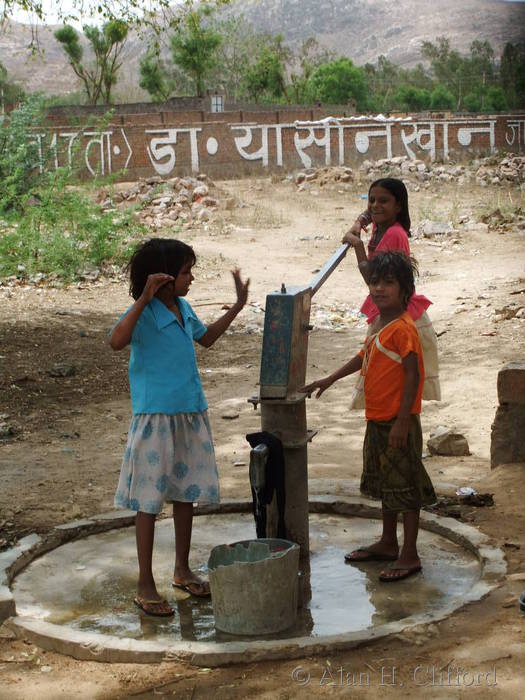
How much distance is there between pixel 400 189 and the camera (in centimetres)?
416

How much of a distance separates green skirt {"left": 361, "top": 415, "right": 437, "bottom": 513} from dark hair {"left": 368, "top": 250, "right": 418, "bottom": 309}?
20.6 inches

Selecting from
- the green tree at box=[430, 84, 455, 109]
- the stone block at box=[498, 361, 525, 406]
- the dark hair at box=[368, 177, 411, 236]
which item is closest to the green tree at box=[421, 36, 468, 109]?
the green tree at box=[430, 84, 455, 109]

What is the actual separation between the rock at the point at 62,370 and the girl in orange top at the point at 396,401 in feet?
15.8

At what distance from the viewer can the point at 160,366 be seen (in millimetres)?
3332

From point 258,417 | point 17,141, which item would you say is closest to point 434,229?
point 17,141

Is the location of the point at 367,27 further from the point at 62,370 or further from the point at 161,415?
the point at 161,415

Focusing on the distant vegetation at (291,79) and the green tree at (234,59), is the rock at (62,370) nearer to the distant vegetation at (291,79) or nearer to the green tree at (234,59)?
the distant vegetation at (291,79)

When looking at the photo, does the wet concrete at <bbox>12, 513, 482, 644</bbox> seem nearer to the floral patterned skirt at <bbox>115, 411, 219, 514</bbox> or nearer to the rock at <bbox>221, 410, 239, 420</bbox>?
the floral patterned skirt at <bbox>115, 411, 219, 514</bbox>

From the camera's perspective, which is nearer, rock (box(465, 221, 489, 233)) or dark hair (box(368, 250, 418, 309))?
dark hair (box(368, 250, 418, 309))

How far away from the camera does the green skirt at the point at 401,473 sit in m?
3.59

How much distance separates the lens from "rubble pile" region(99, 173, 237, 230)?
690 inches

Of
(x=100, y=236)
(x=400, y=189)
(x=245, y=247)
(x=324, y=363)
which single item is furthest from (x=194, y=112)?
(x=400, y=189)

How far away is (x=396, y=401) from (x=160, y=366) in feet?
3.04

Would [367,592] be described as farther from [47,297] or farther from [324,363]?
[47,297]
